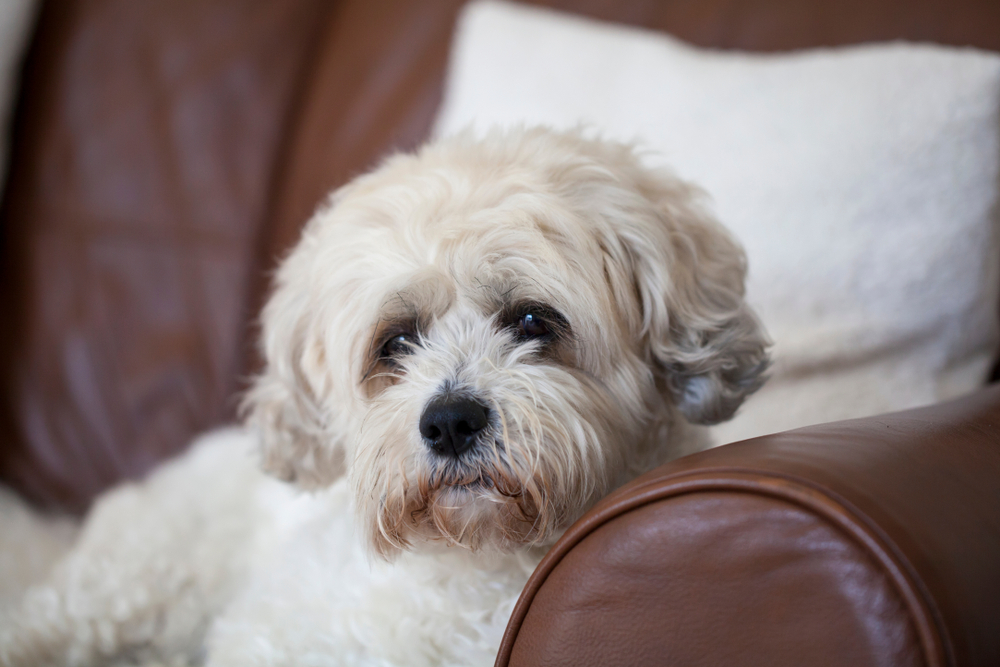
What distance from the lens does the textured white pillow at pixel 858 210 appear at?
1222 mm

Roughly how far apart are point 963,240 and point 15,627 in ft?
5.59

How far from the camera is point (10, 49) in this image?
1846 mm

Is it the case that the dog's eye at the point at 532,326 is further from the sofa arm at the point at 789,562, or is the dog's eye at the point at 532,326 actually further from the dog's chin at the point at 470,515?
the sofa arm at the point at 789,562

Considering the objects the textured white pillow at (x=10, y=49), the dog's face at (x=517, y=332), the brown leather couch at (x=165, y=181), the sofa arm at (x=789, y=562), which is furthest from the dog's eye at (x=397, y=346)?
the textured white pillow at (x=10, y=49)

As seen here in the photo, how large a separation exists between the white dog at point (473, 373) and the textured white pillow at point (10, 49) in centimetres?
124

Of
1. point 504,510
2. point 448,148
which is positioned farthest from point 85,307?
point 504,510

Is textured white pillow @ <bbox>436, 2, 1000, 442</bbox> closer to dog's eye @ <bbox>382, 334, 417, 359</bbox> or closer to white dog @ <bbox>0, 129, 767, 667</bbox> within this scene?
white dog @ <bbox>0, 129, 767, 667</bbox>

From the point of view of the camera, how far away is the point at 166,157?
1.89 metres

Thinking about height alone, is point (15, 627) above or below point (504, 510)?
below

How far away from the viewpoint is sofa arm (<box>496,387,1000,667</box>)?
0.48 m

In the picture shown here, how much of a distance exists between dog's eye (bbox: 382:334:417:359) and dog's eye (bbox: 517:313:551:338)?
16 centimetres

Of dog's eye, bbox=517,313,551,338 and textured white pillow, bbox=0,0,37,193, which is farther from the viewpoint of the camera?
textured white pillow, bbox=0,0,37,193

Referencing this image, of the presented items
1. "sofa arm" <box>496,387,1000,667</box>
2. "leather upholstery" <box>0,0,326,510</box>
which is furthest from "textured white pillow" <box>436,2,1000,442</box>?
"leather upholstery" <box>0,0,326,510</box>

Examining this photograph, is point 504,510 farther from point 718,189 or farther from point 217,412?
point 217,412
